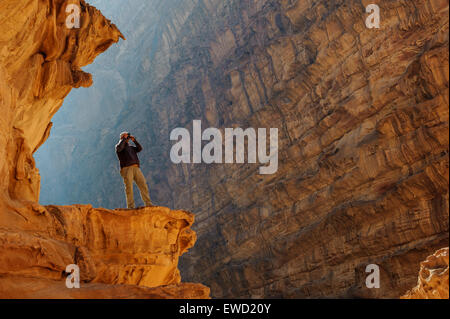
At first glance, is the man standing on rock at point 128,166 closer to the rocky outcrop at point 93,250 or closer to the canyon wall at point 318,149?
the rocky outcrop at point 93,250

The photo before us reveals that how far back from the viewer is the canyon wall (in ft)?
75.9

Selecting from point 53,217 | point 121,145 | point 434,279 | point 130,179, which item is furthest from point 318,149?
point 434,279

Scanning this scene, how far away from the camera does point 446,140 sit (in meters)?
22.0

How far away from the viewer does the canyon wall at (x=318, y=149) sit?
2314 centimetres

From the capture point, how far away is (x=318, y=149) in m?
29.8

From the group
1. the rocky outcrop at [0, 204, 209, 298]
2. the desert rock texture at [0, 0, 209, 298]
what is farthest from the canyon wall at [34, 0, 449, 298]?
the desert rock texture at [0, 0, 209, 298]

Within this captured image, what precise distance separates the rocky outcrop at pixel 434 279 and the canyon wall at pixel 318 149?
13.4 m

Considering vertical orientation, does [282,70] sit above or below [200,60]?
below

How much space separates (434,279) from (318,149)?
22.1 metres

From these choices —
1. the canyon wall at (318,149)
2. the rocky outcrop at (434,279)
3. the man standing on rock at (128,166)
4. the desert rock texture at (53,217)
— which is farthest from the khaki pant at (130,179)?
the canyon wall at (318,149)

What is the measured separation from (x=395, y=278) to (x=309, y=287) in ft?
17.8
